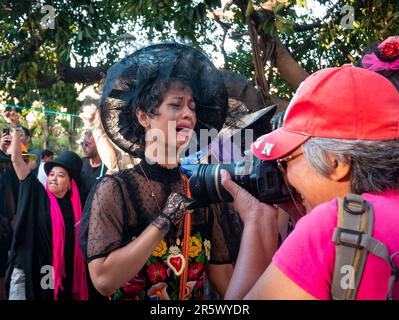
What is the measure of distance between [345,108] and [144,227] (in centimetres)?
100

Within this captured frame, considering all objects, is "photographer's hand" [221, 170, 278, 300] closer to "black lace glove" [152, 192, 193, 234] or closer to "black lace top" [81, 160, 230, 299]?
"black lace glove" [152, 192, 193, 234]

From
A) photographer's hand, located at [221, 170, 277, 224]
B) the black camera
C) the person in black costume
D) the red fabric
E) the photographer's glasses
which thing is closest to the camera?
the photographer's glasses

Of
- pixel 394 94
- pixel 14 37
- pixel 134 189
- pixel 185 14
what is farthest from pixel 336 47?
pixel 394 94

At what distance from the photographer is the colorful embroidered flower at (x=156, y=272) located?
200 centimetres

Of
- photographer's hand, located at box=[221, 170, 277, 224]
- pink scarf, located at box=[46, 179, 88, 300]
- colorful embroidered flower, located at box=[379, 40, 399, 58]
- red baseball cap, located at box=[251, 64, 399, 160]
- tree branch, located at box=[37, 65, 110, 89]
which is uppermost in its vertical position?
tree branch, located at box=[37, 65, 110, 89]

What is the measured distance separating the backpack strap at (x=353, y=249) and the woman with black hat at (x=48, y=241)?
2.88 metres

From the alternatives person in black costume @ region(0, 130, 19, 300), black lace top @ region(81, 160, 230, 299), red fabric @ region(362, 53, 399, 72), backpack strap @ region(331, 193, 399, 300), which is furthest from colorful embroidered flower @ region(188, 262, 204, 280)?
person in black costume @ region(0, 130, 19, 300)

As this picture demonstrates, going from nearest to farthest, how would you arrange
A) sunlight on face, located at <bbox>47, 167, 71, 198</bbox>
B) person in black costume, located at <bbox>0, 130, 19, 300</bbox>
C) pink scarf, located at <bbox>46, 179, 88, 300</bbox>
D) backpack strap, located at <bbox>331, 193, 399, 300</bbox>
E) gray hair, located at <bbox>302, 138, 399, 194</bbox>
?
1. backpack strap, located at <bbox>331, 193, 399, 300</bbox>
2. gray hair, located at <bbox>302, 138, 399, 194</bbox>
3. pink scarf, located at <bbox>46, 179, 88, 300</bbox>
4. sunlight on face, located at <bbox>47, 167, 71, 198</bbox>
5. person in black costume, located at <bbox>0, 130, 19, 300</bbox>

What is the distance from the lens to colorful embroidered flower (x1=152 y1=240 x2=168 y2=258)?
79.5 inches

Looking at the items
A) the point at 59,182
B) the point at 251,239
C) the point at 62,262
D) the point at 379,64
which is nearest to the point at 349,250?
the point at 251,239

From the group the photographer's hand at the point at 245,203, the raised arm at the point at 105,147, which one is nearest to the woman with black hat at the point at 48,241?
the raised arm at the point at 105,147

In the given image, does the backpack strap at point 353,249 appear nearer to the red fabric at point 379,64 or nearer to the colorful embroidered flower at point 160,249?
the colorful embroidered flower at point 160,249

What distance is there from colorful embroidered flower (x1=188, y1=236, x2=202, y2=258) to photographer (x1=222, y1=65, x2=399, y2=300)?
525mm

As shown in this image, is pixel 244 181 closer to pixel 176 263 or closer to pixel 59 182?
pixel 176 263
